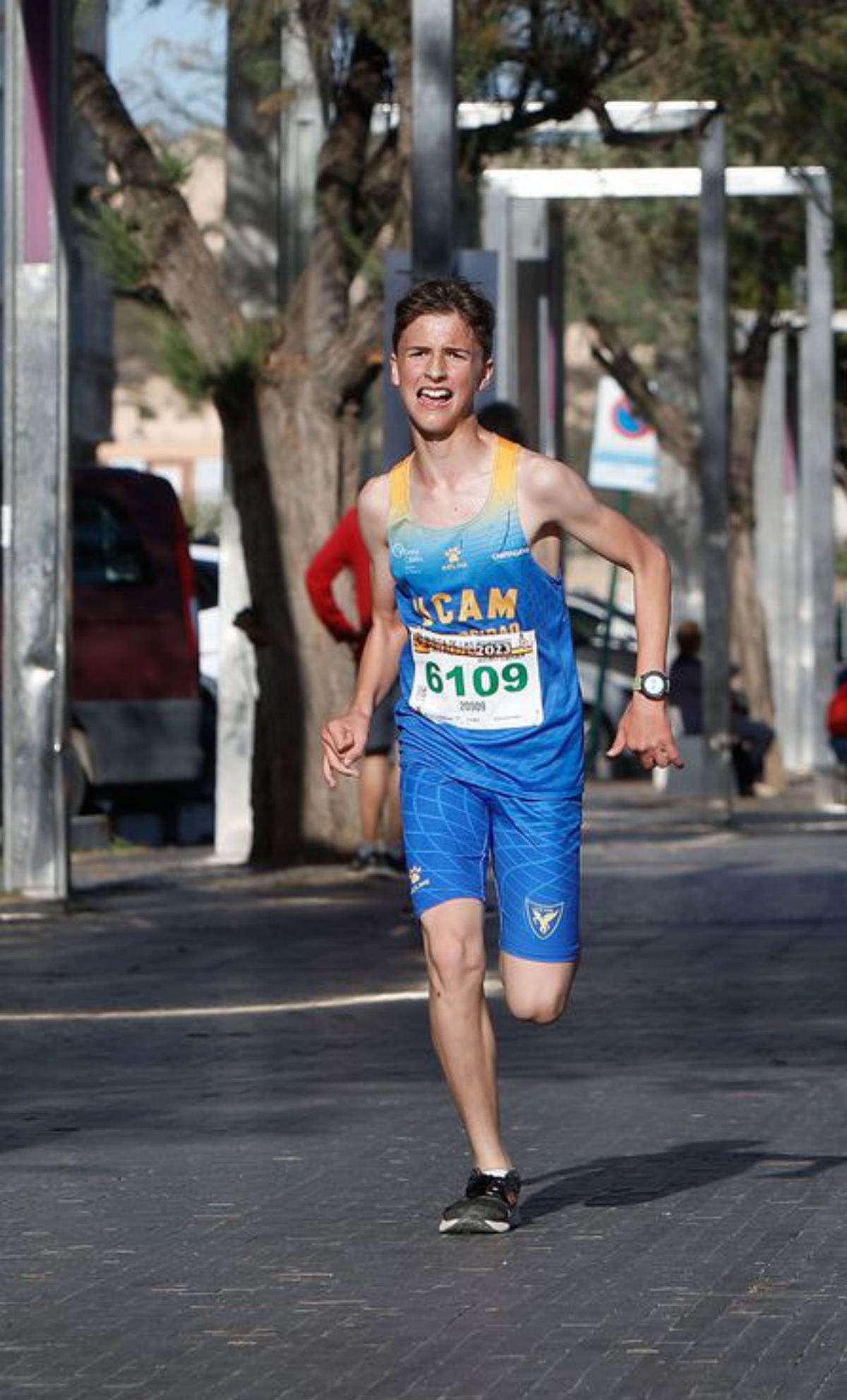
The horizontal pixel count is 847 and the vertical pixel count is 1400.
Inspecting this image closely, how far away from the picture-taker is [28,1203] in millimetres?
8047

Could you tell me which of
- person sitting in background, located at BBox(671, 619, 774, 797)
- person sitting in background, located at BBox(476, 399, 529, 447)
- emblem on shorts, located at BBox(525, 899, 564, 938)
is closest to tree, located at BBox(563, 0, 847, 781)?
person sitting in background, located at BBox(671, 619, 774, 797)

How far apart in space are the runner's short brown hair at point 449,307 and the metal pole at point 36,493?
8480mm

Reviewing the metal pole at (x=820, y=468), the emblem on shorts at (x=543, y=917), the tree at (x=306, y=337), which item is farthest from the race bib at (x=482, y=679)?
the metal pole at (x=820, y=468)

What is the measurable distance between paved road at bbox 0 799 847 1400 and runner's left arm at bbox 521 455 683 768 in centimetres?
105

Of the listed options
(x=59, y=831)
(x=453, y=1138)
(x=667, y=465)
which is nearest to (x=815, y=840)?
(x=59, y=831)

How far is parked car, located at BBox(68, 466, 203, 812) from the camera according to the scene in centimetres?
2169

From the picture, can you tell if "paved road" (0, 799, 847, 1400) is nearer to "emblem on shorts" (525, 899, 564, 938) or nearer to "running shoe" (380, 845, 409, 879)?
"emblem on shorts" (525, 899, 564, 938)

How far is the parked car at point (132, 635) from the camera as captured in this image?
2169cm

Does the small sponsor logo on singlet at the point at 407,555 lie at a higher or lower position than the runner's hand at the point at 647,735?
higher

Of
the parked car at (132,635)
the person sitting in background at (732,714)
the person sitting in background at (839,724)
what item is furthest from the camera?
the person sitting in background at (732,714)

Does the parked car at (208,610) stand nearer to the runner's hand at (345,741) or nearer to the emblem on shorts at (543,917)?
the runner's hand at (345,741)

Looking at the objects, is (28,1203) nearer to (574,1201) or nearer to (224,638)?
(574,1201)

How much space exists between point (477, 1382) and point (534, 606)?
2053 mm

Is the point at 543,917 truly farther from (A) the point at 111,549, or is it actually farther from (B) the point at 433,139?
(A) the point at 111,549
